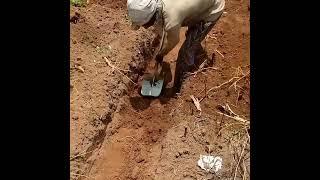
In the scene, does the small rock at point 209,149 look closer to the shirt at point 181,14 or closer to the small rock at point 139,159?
the small rock at point 139,159

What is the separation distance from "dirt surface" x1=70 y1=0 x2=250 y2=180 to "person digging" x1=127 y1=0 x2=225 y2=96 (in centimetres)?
15

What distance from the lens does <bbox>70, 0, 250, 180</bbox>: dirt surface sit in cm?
454

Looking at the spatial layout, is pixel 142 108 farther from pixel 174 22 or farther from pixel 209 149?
pixel 174 22

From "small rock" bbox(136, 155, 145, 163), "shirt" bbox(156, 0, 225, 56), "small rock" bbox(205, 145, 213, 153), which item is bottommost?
"small rock" bbox(136, 155, 145, 163)

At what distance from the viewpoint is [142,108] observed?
5203 mm

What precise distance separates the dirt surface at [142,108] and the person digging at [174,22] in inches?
6.1

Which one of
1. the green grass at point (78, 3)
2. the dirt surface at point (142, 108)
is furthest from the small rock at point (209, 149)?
the green grass at point (78, 3)

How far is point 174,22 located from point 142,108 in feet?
4.06

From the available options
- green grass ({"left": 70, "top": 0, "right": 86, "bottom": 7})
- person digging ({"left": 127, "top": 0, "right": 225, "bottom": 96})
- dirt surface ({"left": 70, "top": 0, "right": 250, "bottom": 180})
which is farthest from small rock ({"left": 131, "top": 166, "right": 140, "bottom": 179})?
green grass ({"left": 70, "top": 0, "right": 86, "bottom": 7})

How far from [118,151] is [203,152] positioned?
90 cm

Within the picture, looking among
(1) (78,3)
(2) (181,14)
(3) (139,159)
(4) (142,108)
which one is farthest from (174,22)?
(1) (78,3)

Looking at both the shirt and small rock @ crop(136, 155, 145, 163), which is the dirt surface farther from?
the shirt

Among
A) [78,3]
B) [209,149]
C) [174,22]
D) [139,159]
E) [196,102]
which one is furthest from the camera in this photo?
[78,3]

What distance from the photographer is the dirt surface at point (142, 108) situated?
4.54 meters
